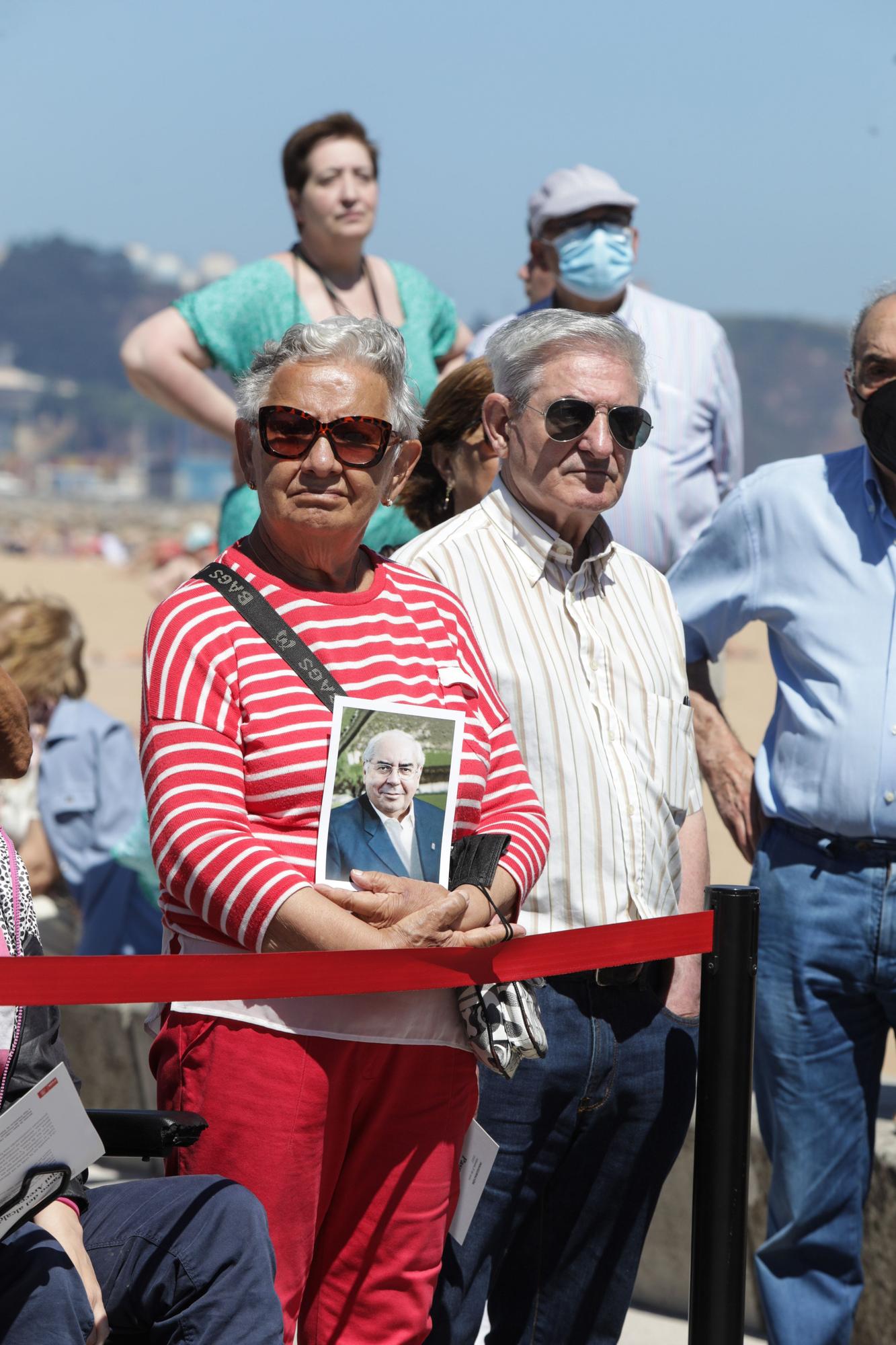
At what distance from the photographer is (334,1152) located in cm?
243

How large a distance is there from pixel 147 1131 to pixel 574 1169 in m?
0.88

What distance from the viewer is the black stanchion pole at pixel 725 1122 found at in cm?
277

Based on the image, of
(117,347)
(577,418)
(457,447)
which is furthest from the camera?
(117,347)

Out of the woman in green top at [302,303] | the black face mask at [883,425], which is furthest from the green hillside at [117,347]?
the black face mask at [883,425]

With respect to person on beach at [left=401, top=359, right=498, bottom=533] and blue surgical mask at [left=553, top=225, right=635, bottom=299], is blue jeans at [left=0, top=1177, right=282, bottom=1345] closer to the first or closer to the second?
person on beach at [left=401, top=359, right=498, bottom=533]

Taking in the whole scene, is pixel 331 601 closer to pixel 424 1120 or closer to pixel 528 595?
pixel 528 595

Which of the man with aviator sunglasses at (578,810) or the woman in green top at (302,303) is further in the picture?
the woman in green top at (302,303)

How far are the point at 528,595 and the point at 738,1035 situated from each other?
2.77 feet

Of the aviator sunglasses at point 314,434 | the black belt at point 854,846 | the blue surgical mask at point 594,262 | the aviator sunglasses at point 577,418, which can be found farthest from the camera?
the blue surgical mask at point 594,262

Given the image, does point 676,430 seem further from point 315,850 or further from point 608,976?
point 315,850

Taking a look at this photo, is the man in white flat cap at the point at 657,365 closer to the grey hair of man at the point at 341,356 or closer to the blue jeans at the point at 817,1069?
the blue jeans at the point at 817,1069

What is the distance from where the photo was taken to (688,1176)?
4.09 metres

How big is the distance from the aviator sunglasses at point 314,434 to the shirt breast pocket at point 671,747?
75cm

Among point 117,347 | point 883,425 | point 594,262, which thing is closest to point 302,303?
point 594,262
